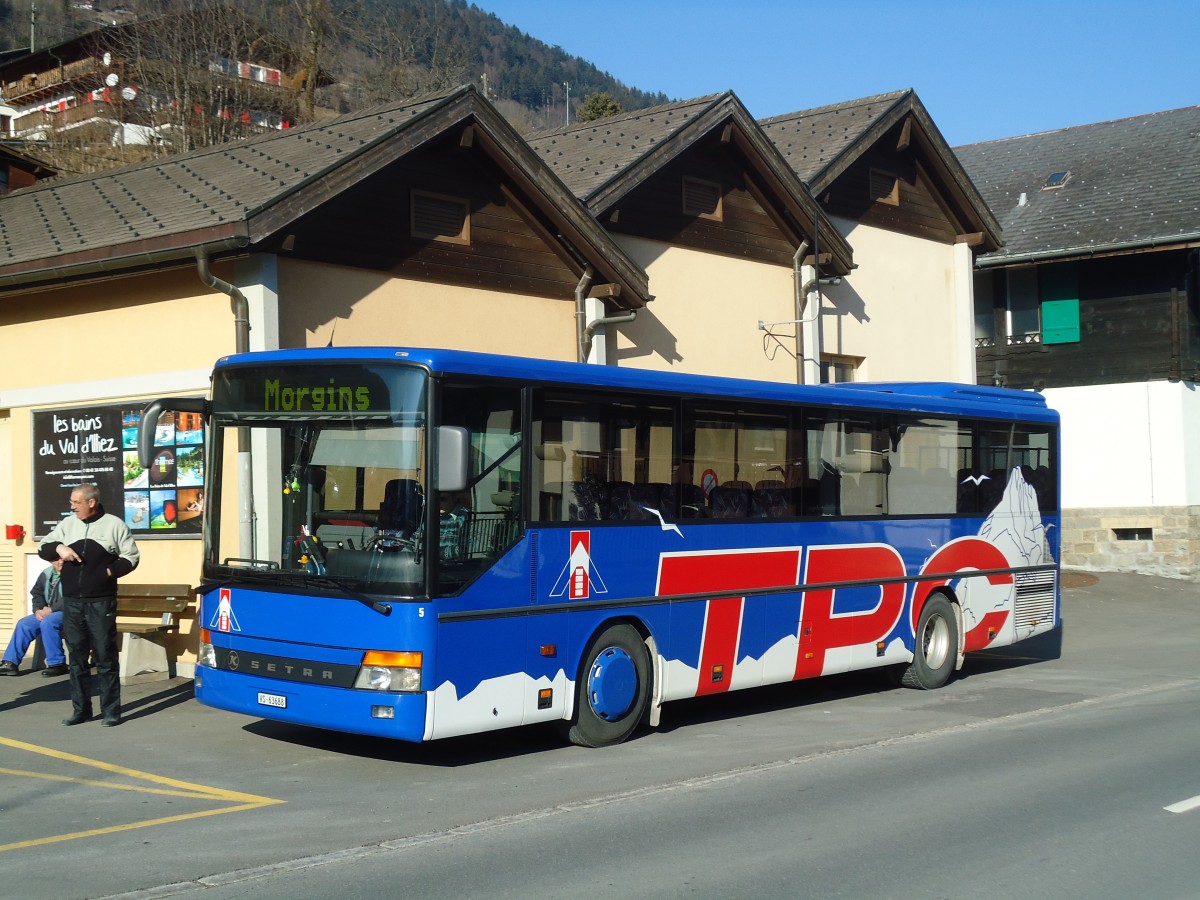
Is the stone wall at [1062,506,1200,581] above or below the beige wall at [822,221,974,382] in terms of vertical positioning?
below

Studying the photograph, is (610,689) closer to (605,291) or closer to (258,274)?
(258,274)

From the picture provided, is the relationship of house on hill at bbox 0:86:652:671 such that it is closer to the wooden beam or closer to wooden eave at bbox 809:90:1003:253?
the wooden beam

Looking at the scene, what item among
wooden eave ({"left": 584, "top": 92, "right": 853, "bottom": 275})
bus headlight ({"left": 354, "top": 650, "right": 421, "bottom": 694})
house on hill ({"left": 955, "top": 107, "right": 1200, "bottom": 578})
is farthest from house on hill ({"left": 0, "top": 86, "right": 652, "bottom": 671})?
house on hill ({"left": 955, "top": 107, "right": 1200, "bottom": 578})

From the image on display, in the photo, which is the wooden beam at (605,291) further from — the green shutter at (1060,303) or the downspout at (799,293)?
the green shutter at (1060,303)

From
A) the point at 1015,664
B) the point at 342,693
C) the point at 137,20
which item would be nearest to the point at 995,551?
the point at 1015,664

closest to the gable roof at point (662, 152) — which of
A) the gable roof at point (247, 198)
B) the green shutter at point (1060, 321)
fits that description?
the gable roof at point (247, 198)

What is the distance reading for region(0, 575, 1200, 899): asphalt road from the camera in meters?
6.48

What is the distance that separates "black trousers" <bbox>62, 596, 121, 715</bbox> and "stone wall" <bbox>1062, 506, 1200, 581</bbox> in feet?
70.7

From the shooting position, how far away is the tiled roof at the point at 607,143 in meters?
18.2

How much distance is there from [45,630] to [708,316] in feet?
32.9

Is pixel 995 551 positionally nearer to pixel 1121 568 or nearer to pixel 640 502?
pixel 640 502

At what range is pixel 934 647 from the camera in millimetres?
14180

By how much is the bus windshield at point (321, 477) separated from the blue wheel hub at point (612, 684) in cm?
192

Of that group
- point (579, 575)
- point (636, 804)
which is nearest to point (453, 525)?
point (579, 575)
